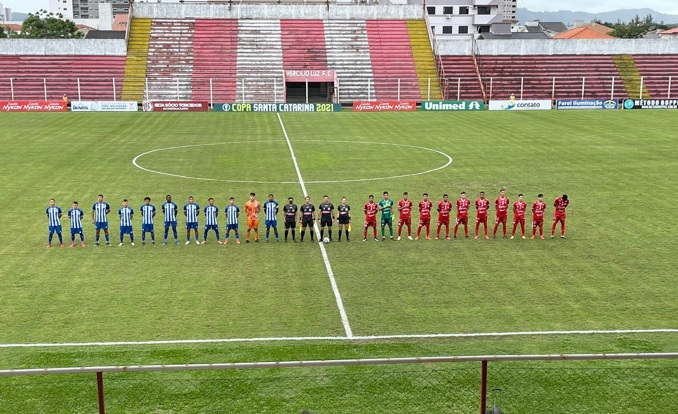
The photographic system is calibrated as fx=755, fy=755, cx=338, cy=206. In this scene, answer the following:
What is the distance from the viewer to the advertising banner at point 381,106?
6322 cm

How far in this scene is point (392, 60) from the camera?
76.2 m

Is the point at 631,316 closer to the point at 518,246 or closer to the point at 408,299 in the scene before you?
the point at 408,299

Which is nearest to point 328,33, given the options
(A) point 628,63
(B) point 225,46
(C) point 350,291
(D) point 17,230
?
(B) point 225,46

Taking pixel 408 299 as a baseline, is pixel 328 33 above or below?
above

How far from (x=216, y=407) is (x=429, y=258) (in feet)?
35.6

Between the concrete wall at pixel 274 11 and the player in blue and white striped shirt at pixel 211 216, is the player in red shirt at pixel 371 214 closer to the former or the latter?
the player in blue and white striped shirt at pixel 211 216

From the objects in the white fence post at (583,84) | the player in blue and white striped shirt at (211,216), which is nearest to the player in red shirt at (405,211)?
the player in blue and white striped shirt at (211,216)

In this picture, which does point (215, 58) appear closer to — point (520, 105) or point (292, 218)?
point (520, 105)

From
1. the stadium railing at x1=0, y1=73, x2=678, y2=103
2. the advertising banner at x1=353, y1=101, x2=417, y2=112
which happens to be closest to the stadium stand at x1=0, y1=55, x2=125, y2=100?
the stadium railing at x1=0, y1=73, x2=678, y2=103

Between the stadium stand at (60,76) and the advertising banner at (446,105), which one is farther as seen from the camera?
the stadium stand at (60,76)

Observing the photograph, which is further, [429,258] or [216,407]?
[429,258]

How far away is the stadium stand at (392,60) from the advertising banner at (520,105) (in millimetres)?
9207

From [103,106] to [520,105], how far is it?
34705mm

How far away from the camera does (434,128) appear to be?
4994 cm
